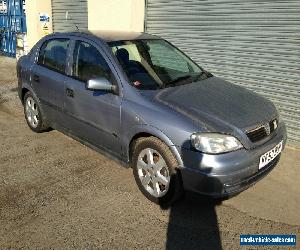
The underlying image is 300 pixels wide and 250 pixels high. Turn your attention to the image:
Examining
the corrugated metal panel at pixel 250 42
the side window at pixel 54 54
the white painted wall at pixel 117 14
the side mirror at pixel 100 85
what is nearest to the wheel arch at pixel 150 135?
the side mirror at pixel 100 85

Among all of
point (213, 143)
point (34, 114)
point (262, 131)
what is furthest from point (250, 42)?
point (34, 114)

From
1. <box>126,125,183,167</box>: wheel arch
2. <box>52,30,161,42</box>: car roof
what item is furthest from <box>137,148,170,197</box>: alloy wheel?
<box>52,30,161,42</box>: car roof

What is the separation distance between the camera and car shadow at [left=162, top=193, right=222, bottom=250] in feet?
10.0

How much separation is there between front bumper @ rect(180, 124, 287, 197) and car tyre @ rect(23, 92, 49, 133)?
292 centimetres

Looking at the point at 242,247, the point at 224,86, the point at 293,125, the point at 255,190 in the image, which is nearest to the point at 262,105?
the point at 224,86

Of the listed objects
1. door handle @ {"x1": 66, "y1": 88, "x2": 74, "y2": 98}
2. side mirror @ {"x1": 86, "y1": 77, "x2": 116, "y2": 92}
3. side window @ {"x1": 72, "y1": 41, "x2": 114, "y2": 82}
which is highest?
side window @ {"x1": 72, "y1": 41, "x2": 114, "y2": 82}

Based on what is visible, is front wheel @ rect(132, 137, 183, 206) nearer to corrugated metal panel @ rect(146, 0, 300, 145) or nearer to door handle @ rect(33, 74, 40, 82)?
door handle @ rect(33, 74, 40, 82)

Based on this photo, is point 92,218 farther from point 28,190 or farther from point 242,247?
point 242,247

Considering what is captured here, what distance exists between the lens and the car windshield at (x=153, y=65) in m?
3.85

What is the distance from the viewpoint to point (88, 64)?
13.7 ft

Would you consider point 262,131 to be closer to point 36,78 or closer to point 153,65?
point 153,65

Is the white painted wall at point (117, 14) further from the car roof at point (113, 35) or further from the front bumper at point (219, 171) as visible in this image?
the front bumper at point (219, 171)

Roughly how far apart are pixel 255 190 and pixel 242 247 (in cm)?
108

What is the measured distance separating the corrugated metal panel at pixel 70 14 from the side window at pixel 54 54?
16.5 ft
